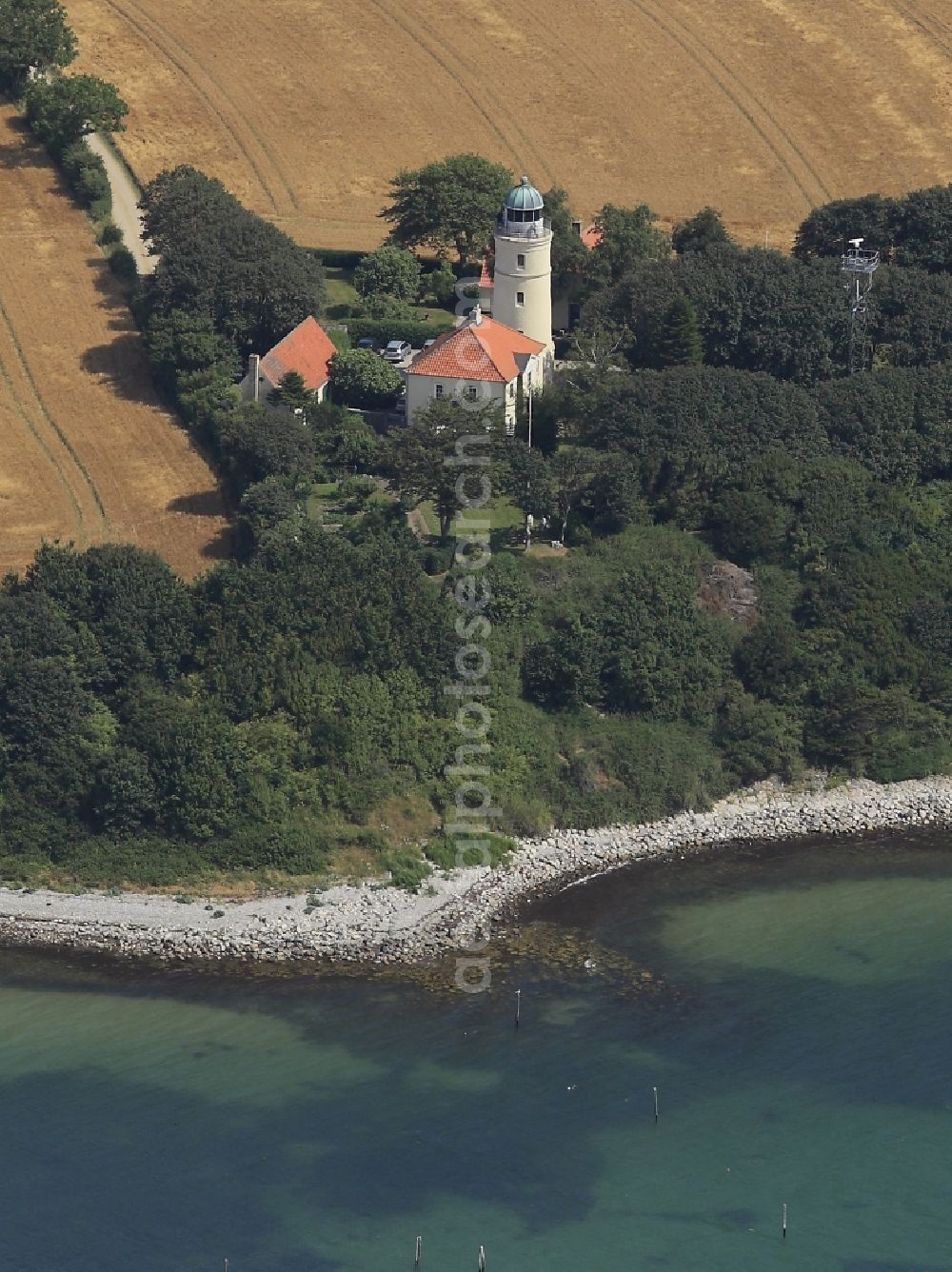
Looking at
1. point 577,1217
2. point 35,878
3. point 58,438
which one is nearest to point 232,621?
point 35,878

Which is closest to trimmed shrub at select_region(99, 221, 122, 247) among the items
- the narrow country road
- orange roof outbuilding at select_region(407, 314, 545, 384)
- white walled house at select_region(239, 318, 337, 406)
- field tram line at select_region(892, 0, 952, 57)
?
the narrow country road

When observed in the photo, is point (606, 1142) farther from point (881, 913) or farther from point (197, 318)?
→ point (197, 318)

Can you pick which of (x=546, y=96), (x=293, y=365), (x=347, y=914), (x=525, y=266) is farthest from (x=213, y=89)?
(x=347, y=914)

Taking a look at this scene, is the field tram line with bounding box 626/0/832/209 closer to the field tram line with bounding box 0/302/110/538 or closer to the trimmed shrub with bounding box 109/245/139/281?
the trimmed shrub with bounding box 109/245/139/281

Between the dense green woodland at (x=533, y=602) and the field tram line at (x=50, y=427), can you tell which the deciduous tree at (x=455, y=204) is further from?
A: the field tram line at (x=50, y=427)

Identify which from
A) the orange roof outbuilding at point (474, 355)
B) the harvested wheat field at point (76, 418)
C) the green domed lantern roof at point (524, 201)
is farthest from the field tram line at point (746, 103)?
the harvested wheat field at point (76, 418)

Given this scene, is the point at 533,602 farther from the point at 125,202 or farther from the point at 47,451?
the point at 125,202
